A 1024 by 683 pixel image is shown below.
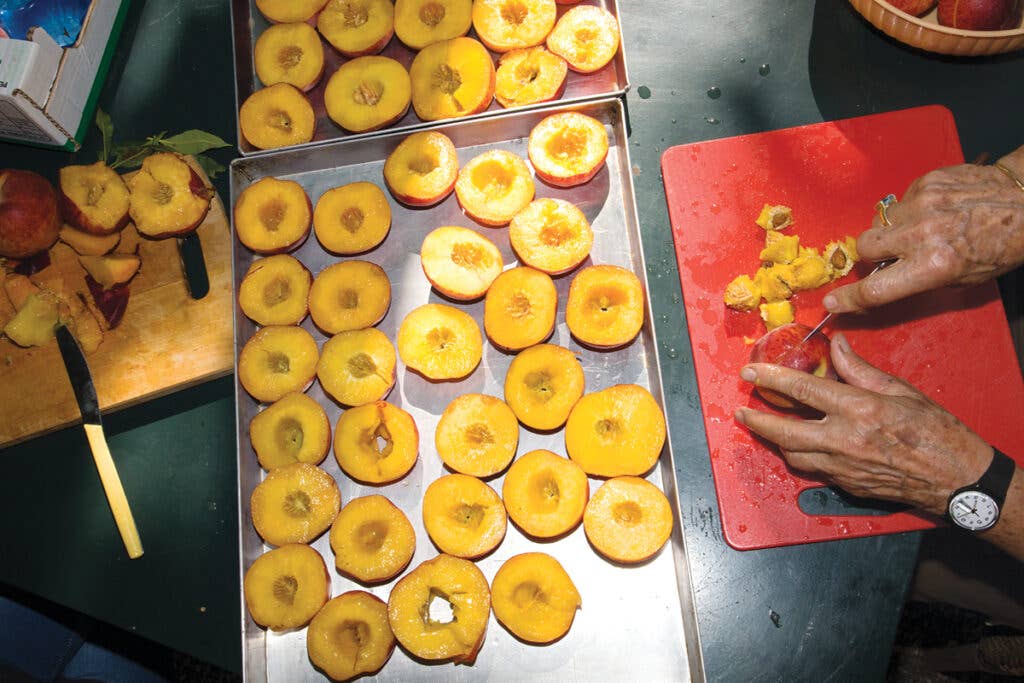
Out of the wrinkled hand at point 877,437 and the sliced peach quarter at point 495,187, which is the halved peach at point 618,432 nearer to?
the wrinkled hand at point 877,437

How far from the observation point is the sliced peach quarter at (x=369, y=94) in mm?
2518

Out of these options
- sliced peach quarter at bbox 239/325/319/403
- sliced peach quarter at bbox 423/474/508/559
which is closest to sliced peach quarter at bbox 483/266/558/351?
sliced peach quarter at bbox 423/474/508/559

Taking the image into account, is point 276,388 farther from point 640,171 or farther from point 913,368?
point 913,368

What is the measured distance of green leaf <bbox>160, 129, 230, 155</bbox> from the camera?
2.63 m

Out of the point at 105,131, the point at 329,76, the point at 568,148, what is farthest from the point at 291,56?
the point at 568,148

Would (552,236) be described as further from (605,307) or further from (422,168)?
(422,168)

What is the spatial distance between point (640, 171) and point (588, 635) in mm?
1573

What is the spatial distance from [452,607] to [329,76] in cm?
195

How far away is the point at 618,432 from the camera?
2166 millimetres

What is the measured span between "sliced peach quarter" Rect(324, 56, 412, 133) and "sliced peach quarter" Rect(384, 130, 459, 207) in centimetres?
17

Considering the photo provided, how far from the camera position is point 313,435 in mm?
2246

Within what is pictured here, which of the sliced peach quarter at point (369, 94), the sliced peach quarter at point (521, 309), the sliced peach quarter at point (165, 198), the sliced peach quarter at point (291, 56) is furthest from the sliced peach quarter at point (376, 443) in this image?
the sliced peach quarter at point (291, 56)

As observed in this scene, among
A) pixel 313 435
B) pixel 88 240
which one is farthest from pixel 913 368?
pixel 88 240

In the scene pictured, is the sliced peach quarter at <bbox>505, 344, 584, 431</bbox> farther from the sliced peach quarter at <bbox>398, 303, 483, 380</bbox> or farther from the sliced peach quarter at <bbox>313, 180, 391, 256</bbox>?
the sliced peach quarter at <bbox>313, 180, 391, 256</bbox>
